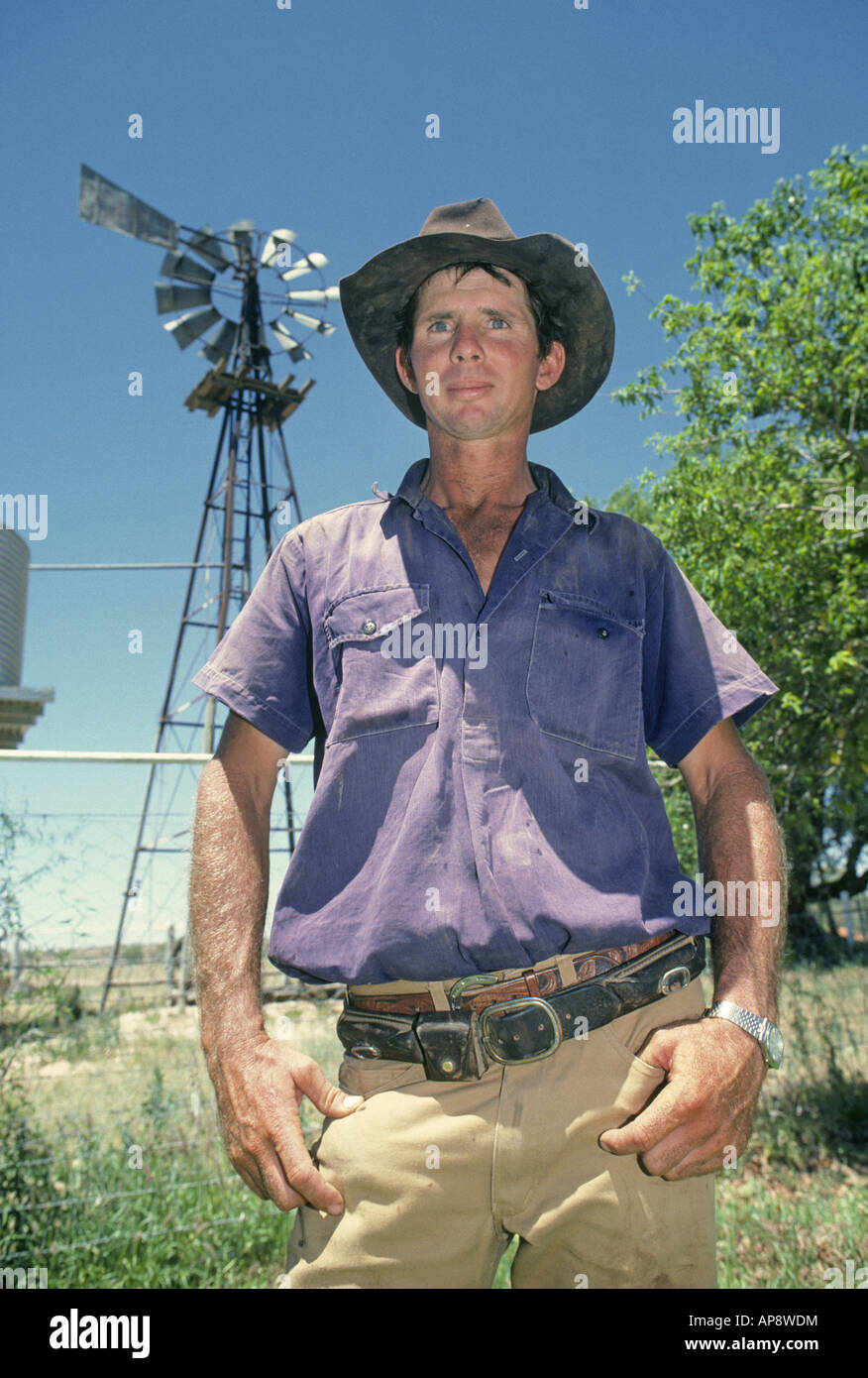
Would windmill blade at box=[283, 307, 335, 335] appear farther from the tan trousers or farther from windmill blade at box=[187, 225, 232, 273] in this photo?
the tan trousers

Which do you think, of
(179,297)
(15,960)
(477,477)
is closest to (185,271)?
(179,297)

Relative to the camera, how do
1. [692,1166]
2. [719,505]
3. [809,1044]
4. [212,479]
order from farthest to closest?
[212,479] → [809,1044] → [719,505] → [692,1166]

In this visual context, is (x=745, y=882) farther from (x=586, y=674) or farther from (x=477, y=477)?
(x=477, y=477)

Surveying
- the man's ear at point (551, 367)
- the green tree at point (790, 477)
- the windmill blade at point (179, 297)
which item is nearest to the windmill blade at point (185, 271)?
the windmill blade at point (179, 297)

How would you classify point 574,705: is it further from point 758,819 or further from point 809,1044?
point 809,1044

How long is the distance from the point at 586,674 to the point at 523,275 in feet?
3.82

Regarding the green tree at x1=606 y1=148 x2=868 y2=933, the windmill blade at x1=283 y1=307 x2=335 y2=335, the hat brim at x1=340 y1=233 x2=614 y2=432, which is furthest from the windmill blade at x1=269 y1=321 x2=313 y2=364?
the hat brim at x1=340 y1=233 x2=614 y2=432

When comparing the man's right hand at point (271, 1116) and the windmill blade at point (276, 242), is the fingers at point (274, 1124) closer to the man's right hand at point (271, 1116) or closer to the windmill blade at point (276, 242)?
the man's right hand at point (271, 1116)

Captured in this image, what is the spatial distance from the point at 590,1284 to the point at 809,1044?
235 inches

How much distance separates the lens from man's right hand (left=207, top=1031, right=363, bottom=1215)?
1630mm

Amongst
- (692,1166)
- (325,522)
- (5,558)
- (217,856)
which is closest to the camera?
(692,1166)
